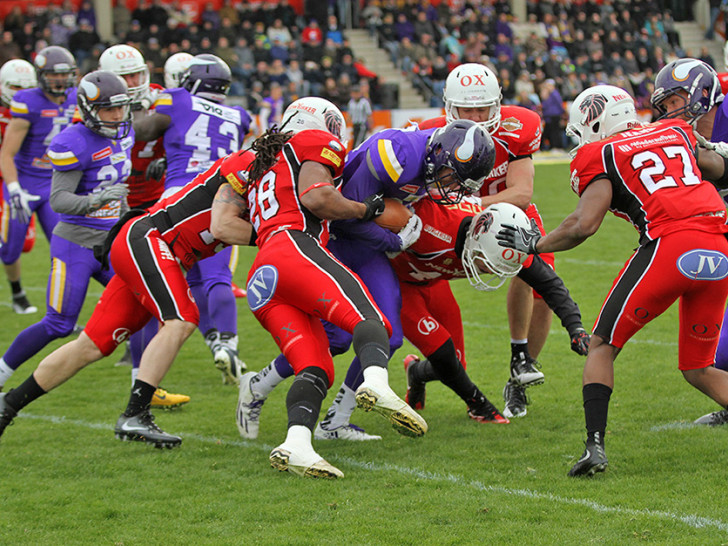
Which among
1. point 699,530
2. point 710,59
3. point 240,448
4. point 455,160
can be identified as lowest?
point 710,59

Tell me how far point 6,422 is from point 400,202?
2282mm

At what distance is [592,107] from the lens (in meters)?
4.29

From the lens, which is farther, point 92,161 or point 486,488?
point 92,161

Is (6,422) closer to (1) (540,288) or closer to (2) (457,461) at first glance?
(2) (457,461)

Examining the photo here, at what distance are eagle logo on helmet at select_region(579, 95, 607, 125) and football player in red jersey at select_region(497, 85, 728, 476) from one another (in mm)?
150

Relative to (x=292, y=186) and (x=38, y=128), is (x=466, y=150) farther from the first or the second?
(x=38, y=128)

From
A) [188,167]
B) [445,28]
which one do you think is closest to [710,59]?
[445,28]

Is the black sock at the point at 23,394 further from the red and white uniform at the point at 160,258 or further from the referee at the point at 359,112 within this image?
the referee at the point at 359,112

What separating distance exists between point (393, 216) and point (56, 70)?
12.9 feet

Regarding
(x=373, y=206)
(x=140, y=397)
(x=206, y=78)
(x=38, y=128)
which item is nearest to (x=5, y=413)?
(x=140, y=397)

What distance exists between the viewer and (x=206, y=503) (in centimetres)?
395

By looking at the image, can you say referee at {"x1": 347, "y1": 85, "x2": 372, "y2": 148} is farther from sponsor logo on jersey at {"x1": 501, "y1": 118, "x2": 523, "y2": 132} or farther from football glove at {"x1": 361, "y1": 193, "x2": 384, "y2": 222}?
football glove at {"x1": 361, "y1": 193, "x2": 384, "y2": 222}

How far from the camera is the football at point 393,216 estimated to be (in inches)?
181

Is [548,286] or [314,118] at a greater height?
[314,118]
